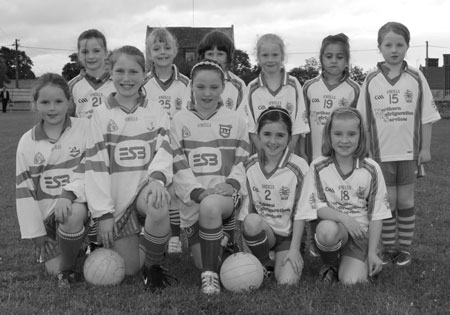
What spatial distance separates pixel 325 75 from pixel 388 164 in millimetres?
1017

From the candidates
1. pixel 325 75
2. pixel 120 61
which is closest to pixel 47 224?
pixel 120 61

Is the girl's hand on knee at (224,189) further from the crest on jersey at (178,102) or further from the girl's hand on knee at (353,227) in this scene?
the crest on jersey at (178,102)

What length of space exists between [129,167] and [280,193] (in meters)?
1.14

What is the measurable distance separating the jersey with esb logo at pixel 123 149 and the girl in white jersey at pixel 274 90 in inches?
45.3

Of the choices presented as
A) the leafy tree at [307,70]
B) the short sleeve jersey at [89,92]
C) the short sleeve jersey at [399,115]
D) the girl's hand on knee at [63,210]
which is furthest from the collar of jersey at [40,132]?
the leafy tree at [307,70]

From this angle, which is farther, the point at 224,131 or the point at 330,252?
the point at 224,131

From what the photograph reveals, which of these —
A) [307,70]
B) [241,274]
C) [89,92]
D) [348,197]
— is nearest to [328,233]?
[348,197]

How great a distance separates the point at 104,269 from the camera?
389 centimetres

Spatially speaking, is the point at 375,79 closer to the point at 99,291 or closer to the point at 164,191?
the point at 164,191

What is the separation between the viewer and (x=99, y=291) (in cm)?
376

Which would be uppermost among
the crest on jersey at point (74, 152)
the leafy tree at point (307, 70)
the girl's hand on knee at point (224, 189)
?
the leafy tree at point (307, 70)

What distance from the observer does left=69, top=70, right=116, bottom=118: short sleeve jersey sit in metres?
5.02

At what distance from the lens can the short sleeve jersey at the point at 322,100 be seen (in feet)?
16.6

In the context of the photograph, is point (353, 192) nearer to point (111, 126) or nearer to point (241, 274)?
point (241, 274)
